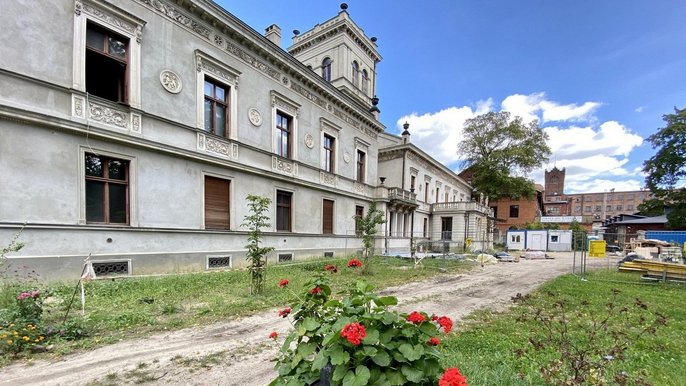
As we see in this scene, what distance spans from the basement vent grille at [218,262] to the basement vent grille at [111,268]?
270cm

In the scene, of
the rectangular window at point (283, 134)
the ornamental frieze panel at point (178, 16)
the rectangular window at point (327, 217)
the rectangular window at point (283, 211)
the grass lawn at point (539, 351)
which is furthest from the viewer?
the rectangular window at point (327, 217)

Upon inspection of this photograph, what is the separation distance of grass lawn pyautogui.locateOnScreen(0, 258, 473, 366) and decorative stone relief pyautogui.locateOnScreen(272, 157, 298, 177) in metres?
6.04

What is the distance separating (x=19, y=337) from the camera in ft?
12.4

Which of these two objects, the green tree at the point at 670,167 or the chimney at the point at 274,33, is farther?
the green tree at the point at 670,167

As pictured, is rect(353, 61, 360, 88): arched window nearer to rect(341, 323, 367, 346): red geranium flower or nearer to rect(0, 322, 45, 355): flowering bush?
rect(0, 322, 45, 355): flowering bush

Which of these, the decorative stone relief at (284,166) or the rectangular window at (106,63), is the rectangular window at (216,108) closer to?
the decorative stone relief at (284,166)

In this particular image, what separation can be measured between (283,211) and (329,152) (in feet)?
18.5

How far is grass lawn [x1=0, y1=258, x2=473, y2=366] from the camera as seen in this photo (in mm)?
4703

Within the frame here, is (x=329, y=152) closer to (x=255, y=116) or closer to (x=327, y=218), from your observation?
(x=327, y=218)

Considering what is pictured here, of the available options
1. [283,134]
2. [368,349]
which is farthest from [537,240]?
[368,349]

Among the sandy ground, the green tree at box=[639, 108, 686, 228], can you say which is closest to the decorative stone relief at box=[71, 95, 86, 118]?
the sandy ground

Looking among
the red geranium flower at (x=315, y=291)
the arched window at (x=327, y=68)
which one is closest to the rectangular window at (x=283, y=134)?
the red geranium flower at (x=315, y=291)

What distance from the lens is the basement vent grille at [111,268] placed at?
821 cm

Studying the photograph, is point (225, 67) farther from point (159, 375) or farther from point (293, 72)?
A: point (159, 375)
